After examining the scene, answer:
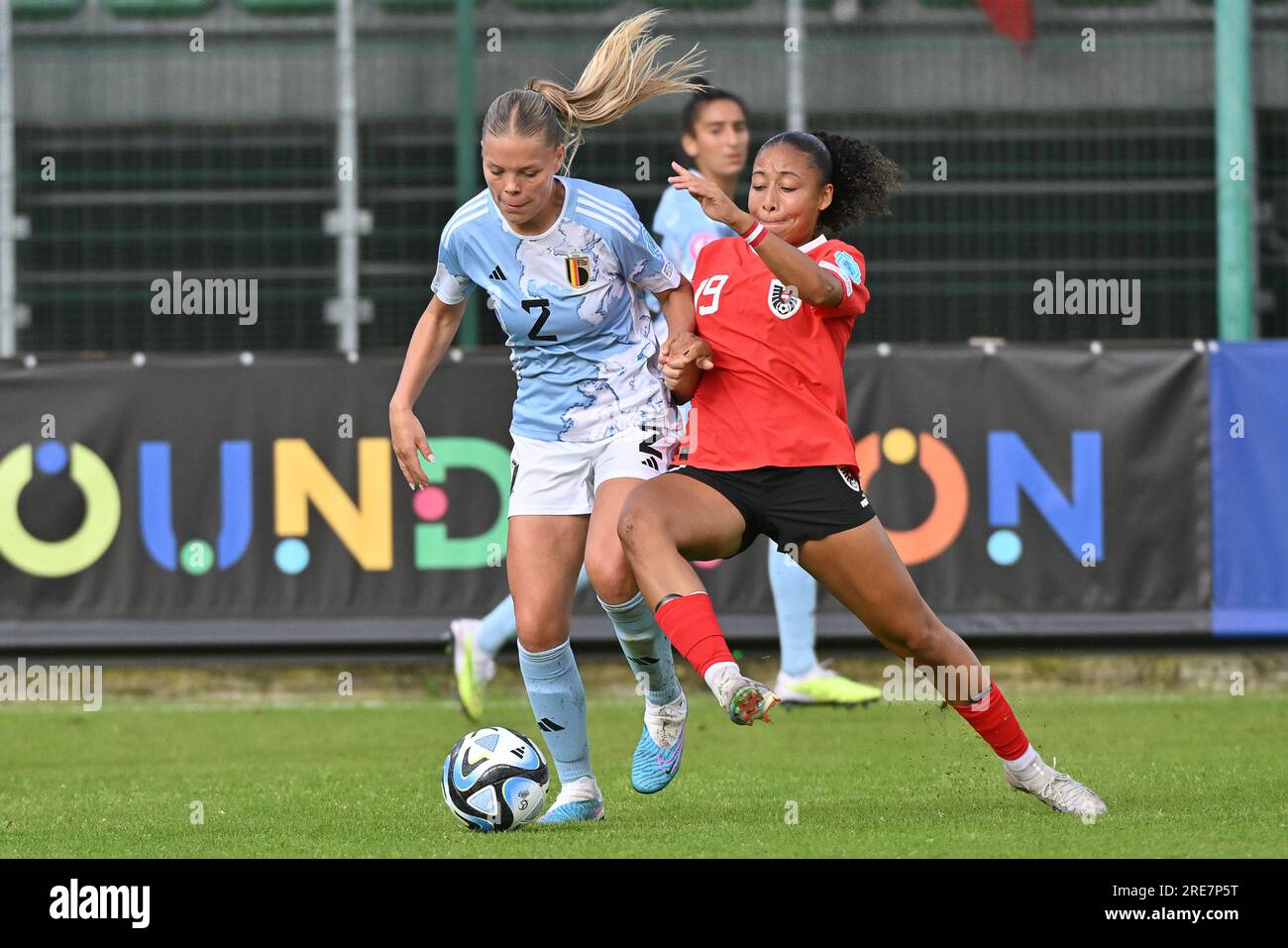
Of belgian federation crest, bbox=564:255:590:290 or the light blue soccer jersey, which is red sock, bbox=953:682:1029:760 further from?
belgian federation crest, bbox=564:255:590:290

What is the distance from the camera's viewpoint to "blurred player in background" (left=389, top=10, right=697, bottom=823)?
626 cm

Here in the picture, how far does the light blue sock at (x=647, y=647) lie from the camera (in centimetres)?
632

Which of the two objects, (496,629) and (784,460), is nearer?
(784,460)

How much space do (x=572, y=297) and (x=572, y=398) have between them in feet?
0.98

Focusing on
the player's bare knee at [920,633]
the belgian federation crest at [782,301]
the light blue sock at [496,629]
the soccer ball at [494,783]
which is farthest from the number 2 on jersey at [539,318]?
the light blue sock at [496,629]

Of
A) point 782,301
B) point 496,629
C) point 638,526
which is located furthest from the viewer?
point 496,629

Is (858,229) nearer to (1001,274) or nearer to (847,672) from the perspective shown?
(1001,274)

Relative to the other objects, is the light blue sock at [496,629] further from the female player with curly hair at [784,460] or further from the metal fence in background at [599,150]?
the female player with curly hair at [784,460]

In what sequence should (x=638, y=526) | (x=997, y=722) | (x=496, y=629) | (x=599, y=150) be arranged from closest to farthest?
(x=638, y=526), (x=997, y=722), (x=496, y=629), (x=599, y=150)

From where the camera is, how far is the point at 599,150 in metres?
10.3

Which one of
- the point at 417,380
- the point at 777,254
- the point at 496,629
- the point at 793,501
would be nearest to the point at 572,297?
the point at 417,380

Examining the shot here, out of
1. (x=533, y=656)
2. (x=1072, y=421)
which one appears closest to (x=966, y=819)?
(x=533, y=656)

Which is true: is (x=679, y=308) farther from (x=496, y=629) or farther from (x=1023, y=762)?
(x=496, y=629)

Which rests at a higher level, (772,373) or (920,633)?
(772,373)
